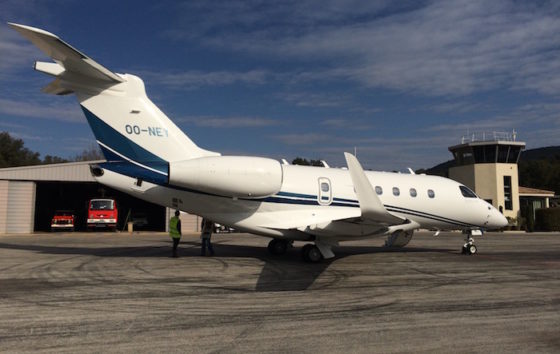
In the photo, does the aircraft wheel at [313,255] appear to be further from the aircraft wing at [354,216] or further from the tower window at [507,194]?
the tower window at [507,194]

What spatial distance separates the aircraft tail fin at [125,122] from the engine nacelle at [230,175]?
2.33 ft

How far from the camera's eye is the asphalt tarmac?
5352mm

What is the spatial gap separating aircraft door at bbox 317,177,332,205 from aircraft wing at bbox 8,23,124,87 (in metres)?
6.66

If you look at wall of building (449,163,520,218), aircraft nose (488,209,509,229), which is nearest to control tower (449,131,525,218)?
wall of building (449,163,520,218)

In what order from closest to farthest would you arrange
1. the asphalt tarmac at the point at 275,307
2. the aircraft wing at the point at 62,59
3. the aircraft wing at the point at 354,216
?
the asphalt tarmac at the point at 275,307 → the aircraft wing at the point at 62,59 → the aircraft wing at the point at 354,216

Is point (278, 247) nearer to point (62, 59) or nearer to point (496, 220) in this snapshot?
point (496, 220)

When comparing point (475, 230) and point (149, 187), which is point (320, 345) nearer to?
point (149, 187)

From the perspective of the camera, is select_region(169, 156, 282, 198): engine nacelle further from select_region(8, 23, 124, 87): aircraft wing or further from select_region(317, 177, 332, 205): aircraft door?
select_region(8, 23, 124, 87): aircraft wing


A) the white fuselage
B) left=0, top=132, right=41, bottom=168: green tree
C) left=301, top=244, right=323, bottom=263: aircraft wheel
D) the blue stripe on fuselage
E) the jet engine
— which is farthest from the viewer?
left=0, top=132, right=41, bottom=168: green tree

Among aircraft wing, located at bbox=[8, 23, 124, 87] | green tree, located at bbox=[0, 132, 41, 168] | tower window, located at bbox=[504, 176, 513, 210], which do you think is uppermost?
green tree, located at bbox=[0, 132, 41, 168]

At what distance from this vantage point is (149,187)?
11867 mm

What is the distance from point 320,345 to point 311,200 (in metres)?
7.85

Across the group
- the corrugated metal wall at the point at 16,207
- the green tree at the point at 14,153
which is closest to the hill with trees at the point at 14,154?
the green tree at the point at 14,153

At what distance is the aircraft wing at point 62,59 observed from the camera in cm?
888
